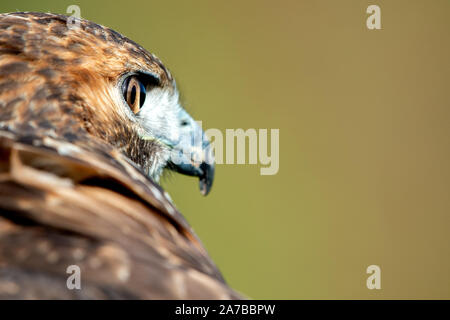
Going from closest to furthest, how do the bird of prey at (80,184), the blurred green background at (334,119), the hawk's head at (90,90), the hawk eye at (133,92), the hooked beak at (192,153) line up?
the bird of prey at (80,184), the hawk's head at (90,90), the hawk eye at (133,92), the hooked beak at (192,153), the blurred green background at (334,119)

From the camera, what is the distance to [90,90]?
3.93ft

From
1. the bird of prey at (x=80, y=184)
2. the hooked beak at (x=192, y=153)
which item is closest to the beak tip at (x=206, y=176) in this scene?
the hooked beak at (x=192, y=153)

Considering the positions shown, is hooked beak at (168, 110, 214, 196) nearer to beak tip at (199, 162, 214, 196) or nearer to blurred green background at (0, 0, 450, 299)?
beak tip at (199, 162, 214, 196)

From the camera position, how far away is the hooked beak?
1562 mm

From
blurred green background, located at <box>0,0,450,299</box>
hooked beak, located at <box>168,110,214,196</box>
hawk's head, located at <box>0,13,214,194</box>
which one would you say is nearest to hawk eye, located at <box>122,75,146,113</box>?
hawk's head, located at <box>0,13,214,194</box>

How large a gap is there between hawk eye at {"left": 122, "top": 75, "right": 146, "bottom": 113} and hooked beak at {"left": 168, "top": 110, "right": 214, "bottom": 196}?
0.21 meters

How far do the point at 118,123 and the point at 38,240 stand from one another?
0.57m

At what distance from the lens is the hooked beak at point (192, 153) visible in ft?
5.12

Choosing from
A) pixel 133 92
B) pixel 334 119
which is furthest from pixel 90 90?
pixel 334 119

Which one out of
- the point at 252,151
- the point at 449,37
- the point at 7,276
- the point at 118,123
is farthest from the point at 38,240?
the point at 449,37

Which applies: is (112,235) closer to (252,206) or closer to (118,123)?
(118,123)

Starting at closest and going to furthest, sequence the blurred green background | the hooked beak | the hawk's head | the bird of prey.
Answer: the bird of prey → the hawk's head → the hooked beak → the blurred green background

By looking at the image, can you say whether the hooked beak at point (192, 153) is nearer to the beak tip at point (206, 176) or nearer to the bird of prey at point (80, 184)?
the beak tip at point (206, 176)

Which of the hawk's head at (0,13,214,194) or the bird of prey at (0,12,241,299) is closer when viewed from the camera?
the bird of prey at (0,12,241,299)
